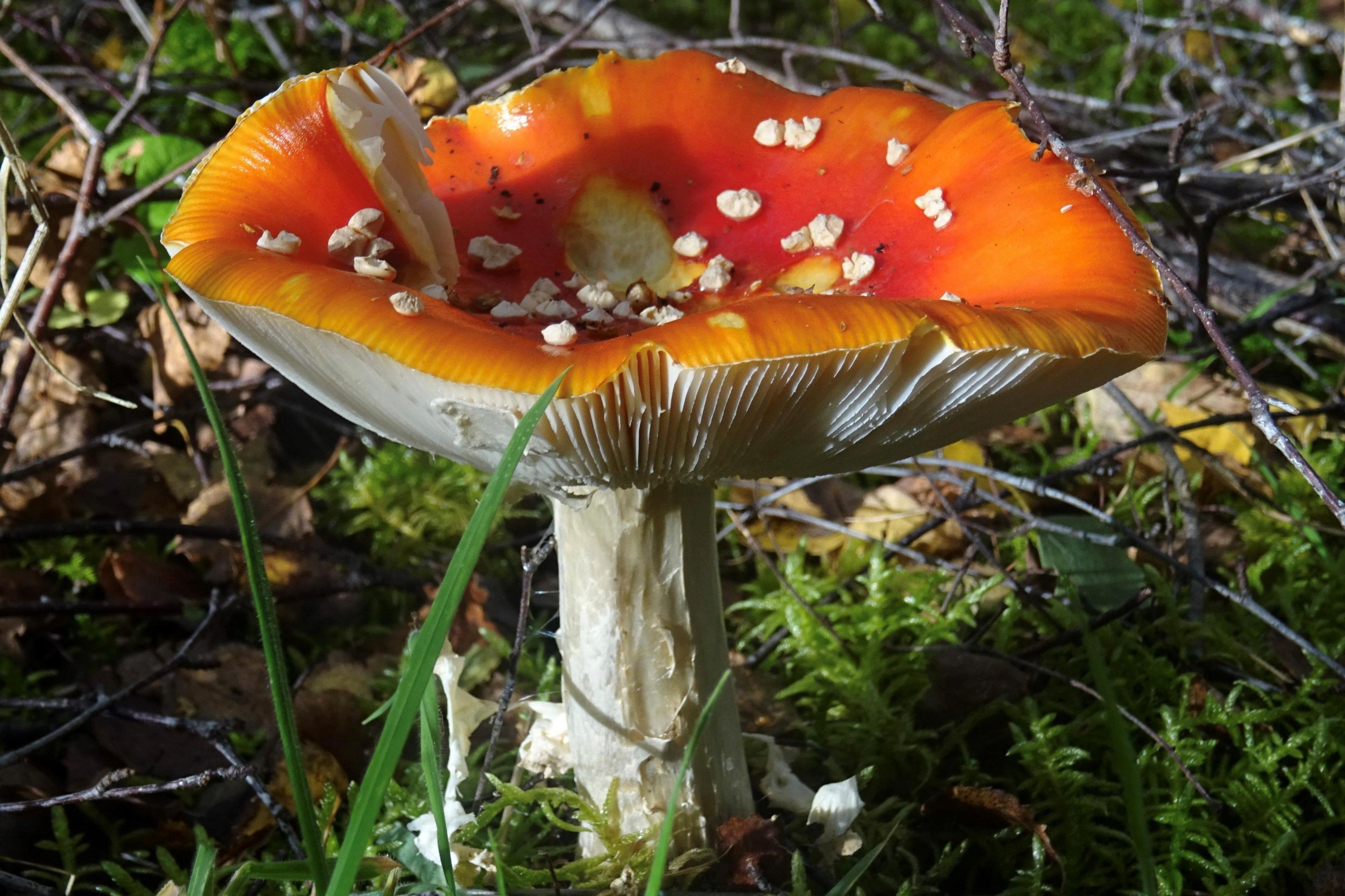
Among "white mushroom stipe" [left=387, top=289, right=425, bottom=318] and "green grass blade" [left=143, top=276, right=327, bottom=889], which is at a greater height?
"white mushroom stipe" [left=387, top=289, right=425, bottom=318]

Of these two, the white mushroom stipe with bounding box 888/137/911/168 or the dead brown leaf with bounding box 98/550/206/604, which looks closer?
the white mushroom stipe with bounding box 888/137/911/168

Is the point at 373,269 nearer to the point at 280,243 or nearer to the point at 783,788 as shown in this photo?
the point at 280,243

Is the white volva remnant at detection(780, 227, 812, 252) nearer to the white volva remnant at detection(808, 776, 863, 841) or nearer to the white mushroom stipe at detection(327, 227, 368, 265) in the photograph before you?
the white mushroom stipe at detection(327, 227, 368, 265)

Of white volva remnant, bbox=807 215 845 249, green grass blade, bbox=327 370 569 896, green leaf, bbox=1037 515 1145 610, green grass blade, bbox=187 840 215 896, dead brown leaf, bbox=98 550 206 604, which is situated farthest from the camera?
dead brown leaf, bbox=98 550 206 604

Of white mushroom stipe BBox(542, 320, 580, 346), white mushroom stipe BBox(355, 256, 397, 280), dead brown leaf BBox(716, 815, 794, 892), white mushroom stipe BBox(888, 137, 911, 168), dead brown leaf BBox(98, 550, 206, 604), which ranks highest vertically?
white mushroom stipe BBox(888, 137, 911, 168)

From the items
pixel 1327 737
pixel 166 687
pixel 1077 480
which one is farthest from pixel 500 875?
pixel 1077 480

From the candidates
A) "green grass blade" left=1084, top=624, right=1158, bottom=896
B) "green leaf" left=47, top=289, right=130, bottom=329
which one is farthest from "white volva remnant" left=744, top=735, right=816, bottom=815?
"green leaf" left=47, top=289, right=130, bottom=329

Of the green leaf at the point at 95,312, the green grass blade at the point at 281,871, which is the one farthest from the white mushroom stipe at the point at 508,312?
the green leaf at the point at 95,312

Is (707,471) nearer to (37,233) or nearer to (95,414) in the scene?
(37,233)
